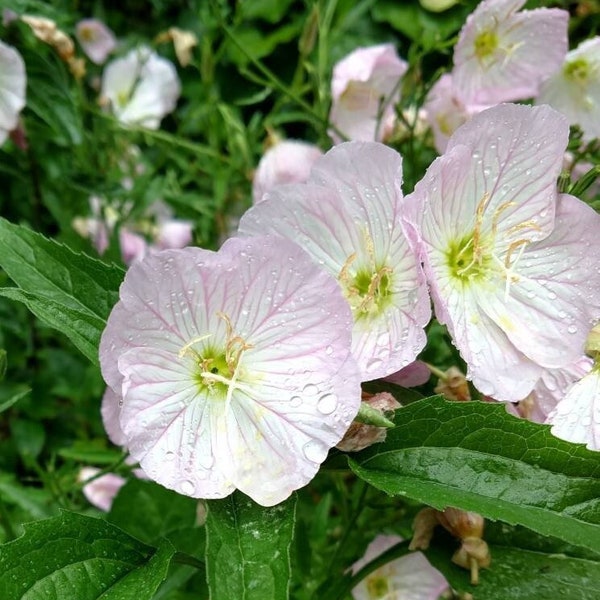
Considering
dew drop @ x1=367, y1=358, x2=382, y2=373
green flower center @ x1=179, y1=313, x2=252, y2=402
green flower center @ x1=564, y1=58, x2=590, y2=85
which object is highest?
green flower center @ x1=564, y1=58, x2=590, y2=85

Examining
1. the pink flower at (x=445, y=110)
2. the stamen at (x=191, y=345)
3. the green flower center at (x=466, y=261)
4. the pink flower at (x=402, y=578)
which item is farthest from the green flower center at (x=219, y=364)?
the pink flower at (x=445, y=110)

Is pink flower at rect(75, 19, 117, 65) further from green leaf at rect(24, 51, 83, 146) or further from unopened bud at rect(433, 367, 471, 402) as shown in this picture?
unopened bud at rect(433, 367, 471, 402)

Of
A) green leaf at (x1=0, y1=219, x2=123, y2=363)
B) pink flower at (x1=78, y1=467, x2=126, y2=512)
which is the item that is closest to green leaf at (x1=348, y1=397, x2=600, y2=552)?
green leaf at (x1=0, y1=219, x2=123, y2=363)

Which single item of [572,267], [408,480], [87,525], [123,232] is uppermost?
[572,267]

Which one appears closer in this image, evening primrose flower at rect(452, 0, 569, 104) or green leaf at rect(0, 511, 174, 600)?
green leaf at rect(0, 511, 174, 600)

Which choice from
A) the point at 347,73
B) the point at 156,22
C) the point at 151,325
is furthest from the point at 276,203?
the point at 156,22

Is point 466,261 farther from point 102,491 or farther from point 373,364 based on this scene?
point 102,491

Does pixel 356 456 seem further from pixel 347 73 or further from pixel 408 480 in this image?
pixel 347 73
